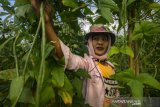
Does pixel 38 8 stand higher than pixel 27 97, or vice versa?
pixel 38 8

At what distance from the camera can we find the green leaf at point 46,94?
0.84 meters

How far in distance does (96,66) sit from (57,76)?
60 centimetres

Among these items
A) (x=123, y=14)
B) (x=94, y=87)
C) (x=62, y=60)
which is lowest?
(x=94, y=87)

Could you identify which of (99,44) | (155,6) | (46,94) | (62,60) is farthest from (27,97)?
(99,44)

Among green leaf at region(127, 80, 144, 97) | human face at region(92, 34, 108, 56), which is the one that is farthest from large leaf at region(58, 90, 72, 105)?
human face at region(92, 34, 108, 56)

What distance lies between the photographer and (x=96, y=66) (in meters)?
1.47

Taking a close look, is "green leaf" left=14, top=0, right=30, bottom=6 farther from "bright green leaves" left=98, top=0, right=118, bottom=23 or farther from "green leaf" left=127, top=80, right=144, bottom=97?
"green leaf" left=127, top=80, right=144, bottom=97

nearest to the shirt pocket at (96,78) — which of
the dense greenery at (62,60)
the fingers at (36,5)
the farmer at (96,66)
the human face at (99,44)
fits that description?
the farmer at (96,66)

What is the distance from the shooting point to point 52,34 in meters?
0.96

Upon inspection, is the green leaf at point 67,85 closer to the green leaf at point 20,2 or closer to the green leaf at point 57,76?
the green leaf at point 57,76

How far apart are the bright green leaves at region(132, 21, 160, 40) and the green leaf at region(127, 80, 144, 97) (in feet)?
0.37

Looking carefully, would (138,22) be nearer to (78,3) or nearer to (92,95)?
(78,3)

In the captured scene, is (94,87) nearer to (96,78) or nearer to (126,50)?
(96,78)

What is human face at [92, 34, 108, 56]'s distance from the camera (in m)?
1.56
